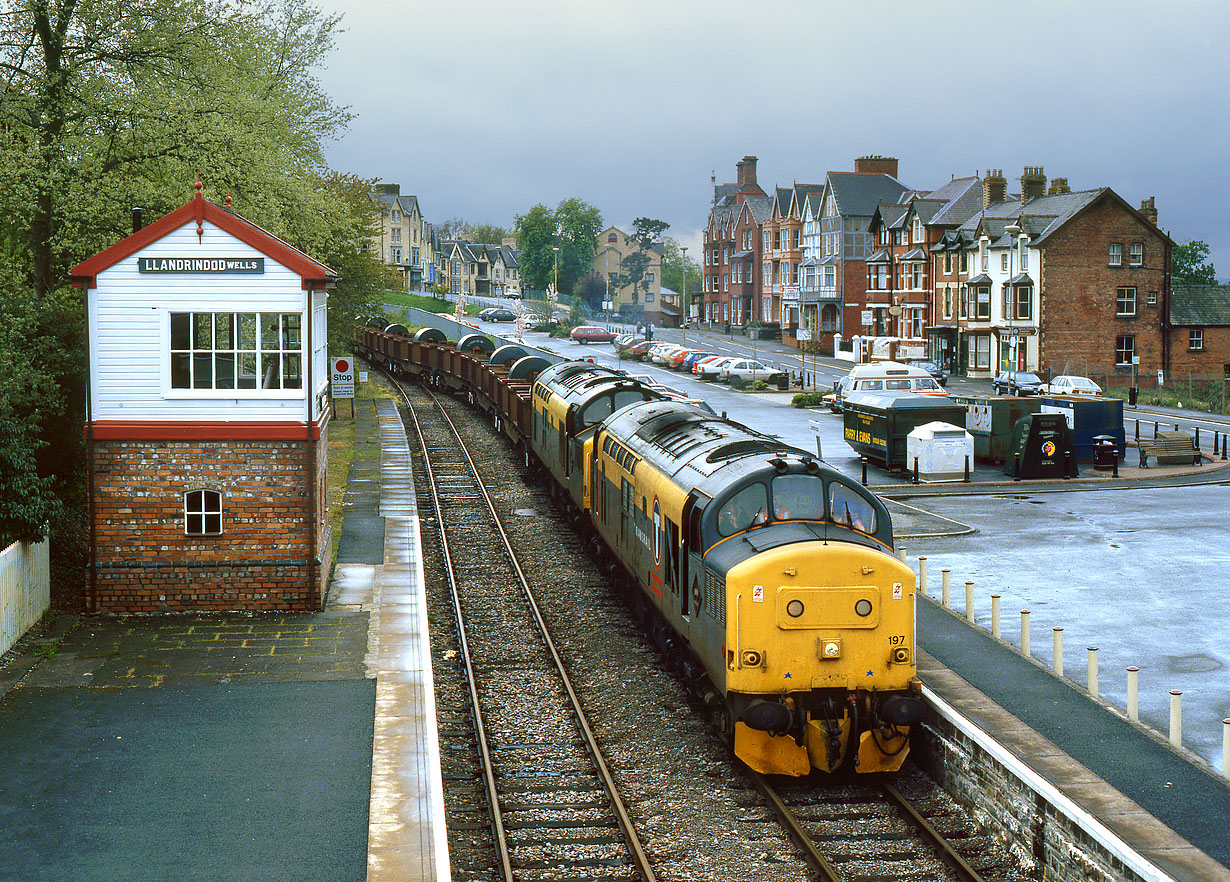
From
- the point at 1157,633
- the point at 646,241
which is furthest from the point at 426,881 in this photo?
the point at 646,241

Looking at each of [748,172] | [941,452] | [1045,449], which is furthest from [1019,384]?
[748,172]

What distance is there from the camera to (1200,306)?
6850cm

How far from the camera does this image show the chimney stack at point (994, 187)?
75.9 m

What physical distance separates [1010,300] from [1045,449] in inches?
1409

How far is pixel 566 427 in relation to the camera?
2661 centimetres

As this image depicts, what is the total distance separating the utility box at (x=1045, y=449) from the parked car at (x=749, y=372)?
31.1 m

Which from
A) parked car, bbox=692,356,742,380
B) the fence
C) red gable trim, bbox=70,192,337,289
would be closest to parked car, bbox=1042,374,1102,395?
parked car, bbox=692,356,742,380

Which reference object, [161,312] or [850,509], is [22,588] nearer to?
[161,312]

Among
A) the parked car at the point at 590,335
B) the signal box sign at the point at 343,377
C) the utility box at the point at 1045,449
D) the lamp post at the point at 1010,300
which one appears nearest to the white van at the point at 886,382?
the utility box at the point at 1045,449

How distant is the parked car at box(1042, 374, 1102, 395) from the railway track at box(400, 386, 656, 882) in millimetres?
38298

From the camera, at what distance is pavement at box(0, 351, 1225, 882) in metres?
11.1

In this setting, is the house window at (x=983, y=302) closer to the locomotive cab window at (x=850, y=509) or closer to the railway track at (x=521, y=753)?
the railway track at (x=521, y=753)

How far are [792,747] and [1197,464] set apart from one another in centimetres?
3045

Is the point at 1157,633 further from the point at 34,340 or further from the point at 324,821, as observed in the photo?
the point at 34,340
